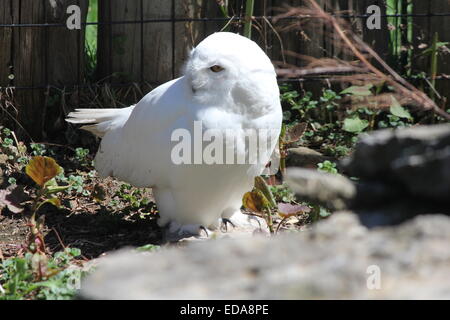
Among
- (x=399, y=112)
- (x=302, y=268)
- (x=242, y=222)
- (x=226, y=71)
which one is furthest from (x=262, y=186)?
(x=302, y=268)

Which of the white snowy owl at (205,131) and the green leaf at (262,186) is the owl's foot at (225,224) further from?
the green leaf at (262,186)

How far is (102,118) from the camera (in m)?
4.73

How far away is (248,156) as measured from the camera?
399 centimetres

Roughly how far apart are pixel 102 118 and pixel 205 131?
1067mm

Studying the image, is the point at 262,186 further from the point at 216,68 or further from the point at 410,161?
the point at 410,161

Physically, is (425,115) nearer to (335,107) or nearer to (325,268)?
(335,107)

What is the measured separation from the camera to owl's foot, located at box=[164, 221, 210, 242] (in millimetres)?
4203

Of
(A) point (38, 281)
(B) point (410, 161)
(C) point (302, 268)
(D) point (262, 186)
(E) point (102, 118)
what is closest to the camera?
(C) point (302, 268)

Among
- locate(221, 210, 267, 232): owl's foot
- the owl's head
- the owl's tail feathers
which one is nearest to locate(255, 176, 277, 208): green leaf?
locate(221, 210, 267, 232): owl's foot

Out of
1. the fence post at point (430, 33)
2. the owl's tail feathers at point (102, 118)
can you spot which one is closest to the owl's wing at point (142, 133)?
the owl's tail feathers at point (102, 118)

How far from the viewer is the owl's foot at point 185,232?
4.20 m

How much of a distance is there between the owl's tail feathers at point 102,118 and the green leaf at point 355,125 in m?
1.58

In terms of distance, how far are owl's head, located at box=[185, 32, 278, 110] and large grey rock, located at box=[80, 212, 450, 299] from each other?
5.65ft
